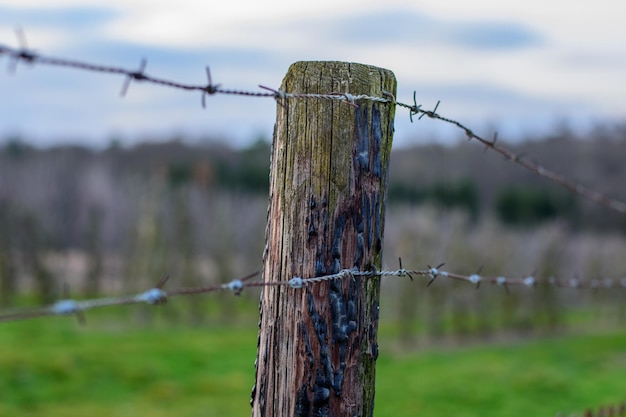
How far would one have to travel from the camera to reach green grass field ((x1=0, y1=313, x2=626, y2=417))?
14.9 m

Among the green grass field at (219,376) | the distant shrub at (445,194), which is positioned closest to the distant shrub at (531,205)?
the distant shrub at (445,194)

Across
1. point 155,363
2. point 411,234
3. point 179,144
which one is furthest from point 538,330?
point 179,144

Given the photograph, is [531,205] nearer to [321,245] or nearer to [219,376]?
[219,376]

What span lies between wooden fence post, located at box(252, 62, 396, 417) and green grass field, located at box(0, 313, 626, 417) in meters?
12.5

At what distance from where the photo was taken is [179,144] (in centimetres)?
8719

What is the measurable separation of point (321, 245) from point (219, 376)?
1706cm

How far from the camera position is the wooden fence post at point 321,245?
2223 mm

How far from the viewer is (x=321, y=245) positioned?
222 centimetres

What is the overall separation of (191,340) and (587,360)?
12.6m

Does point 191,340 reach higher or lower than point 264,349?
lower

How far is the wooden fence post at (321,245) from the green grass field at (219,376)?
491 inches

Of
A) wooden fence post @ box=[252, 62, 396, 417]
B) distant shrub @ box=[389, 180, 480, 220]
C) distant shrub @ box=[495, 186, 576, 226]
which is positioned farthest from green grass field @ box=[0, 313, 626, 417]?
distant shrub @ box=[389, 180, 480, 220]

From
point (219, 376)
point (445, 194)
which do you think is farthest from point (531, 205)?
point (219, 376)

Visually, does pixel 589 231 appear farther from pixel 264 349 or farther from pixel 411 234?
pixel 264 349
